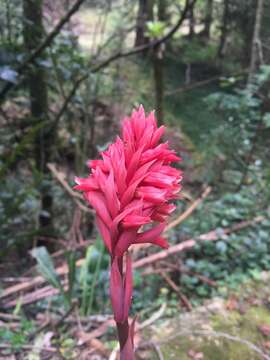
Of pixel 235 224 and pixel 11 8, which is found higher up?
pixel 11 8

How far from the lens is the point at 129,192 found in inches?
34.2

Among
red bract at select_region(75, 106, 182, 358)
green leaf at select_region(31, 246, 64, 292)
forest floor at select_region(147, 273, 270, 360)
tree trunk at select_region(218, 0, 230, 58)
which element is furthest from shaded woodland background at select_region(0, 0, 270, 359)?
tree trunk at select_region(218, 0, 230, 58)

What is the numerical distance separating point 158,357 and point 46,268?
33.7 inches

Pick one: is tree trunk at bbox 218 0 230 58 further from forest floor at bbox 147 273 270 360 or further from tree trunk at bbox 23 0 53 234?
forest floor at bbox 147 273 270 360

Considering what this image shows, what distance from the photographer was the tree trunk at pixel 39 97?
3064 millimetres

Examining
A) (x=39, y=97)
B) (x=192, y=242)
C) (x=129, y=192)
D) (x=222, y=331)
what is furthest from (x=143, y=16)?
(x=129, y=192)

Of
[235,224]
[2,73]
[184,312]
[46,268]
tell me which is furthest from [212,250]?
[2,73]

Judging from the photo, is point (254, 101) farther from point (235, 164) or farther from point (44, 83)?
point (44, 83)

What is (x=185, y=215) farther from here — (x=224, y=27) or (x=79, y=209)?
(x=224, y=27)

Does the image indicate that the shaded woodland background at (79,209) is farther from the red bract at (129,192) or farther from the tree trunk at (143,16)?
the red bract at (129,192)

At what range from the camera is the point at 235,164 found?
4492 millimetres

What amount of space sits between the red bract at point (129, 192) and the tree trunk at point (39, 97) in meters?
2.12

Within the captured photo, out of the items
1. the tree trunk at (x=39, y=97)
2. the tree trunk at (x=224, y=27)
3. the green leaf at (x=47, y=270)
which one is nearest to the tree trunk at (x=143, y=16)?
the tree trunk at (x=224, y=27)

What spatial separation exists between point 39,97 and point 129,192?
9.36 feet
